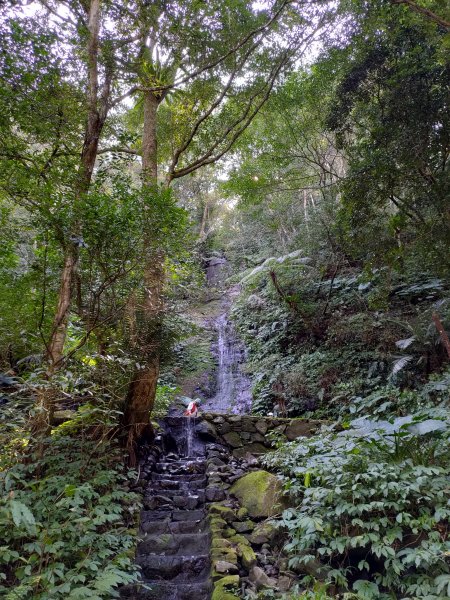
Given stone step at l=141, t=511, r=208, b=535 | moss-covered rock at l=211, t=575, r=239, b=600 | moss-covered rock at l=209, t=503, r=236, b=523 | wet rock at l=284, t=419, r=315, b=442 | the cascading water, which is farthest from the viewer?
the cascading water

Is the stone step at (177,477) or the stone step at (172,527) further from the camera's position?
the stone step at (177,477)

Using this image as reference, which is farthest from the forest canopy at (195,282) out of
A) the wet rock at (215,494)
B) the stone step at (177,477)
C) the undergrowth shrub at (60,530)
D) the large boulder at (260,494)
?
the wet rock at (215,494)

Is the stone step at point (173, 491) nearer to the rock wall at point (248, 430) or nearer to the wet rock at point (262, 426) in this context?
the rock wall at point (248, 430)

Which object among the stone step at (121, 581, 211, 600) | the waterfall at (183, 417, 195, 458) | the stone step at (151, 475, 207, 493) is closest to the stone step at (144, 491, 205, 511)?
the stone step at (151, 475, 207, 493)

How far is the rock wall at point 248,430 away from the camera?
22.3 feet

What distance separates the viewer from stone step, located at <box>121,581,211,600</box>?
357 cm

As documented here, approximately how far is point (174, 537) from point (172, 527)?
0.85 feet

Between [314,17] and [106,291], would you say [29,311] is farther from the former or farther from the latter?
[314,17]

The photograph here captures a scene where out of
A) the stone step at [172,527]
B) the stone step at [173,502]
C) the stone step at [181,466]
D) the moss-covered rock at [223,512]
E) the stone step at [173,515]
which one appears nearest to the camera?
the moss-covered rock at [223,512]

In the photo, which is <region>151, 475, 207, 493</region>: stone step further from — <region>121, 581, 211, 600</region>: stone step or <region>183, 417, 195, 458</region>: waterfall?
<region>121, 581, 211, 600</region>: stone step

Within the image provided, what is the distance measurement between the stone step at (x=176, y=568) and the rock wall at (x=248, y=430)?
2693 mm

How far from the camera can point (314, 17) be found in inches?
291

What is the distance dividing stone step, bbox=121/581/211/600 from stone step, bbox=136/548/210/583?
0.57ft

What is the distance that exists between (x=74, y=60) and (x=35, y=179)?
1879 mm
